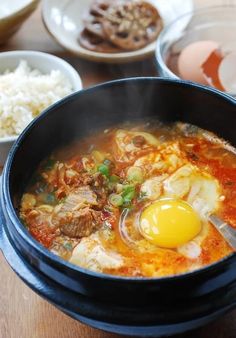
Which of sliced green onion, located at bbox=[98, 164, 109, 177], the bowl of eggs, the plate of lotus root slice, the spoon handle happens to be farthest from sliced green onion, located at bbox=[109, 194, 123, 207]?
the plate of lotus root slice

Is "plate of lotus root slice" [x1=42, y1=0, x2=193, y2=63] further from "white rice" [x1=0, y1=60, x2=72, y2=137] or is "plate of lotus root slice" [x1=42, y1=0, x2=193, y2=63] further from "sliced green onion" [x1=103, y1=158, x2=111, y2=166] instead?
"sliced green onion" [x1=103, y1=158, x2=111, y2=166]

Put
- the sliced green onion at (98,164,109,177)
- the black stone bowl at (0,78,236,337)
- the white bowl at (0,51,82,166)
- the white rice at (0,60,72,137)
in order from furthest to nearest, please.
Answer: the white bowl at (0,51,82,166)
the white rice at (0,60,72,137)
the sliced green onion at (98,164,109,177)
the black stone bowl at (0,78,236,337)

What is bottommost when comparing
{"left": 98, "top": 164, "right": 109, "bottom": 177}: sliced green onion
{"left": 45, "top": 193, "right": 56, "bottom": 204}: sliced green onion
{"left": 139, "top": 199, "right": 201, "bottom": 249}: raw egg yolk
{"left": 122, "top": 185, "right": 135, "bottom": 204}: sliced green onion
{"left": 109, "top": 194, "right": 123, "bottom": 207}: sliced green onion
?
{"left": 45, "top": 193, "right": 56, "bottom": 204}: sliced green onion

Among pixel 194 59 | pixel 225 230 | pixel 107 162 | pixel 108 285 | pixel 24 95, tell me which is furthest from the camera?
pixel 194 59

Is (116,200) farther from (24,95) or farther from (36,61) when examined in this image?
(36,61)

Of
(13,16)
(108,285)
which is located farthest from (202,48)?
(108,285)

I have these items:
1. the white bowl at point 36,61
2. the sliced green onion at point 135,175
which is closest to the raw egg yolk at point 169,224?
the sliced green onion at point 135,175

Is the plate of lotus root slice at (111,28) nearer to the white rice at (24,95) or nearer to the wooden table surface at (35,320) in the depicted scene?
the white rice at (24,95)
